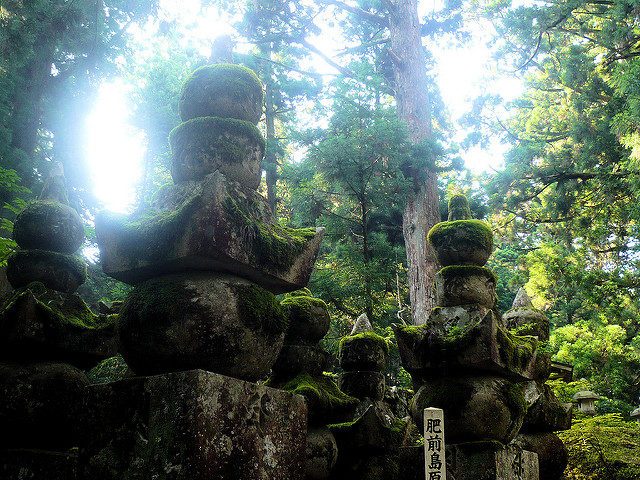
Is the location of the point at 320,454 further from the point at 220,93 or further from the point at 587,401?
the point at 587,401

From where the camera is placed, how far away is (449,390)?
10.8 feet

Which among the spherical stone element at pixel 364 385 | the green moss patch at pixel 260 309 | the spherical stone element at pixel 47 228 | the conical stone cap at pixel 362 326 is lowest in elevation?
the spherical stone element at pixel 364 385

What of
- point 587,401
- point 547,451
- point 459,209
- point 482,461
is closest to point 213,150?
point 482,461

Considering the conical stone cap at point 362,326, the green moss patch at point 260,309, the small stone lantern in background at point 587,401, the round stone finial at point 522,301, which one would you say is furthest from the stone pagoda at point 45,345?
the small stone lantern in background at point 587,401

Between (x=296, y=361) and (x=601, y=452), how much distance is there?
448 centimetres

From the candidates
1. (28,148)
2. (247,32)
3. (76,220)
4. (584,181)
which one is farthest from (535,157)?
(28,148)

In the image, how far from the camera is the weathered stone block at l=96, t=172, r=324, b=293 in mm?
2057

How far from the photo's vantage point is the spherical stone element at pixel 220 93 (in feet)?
8.43

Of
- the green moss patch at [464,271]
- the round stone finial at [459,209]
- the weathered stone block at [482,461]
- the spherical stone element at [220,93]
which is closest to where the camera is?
the spherical stone element at [220,93]

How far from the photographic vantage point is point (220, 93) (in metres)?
2.57

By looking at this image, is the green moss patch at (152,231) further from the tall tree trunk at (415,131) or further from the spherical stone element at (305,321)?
the tall tree trunk at (415,131)

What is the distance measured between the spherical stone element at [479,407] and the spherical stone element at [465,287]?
629 mm

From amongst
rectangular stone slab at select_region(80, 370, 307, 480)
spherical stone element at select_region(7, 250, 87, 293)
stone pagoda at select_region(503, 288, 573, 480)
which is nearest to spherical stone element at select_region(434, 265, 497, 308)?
stone pagoda at select_region(503, 288, 573, 480)

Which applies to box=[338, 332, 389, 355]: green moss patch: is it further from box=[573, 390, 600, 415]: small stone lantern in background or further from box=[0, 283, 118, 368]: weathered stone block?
box=[573, 390, 600, 415]: small stone lantern in background
